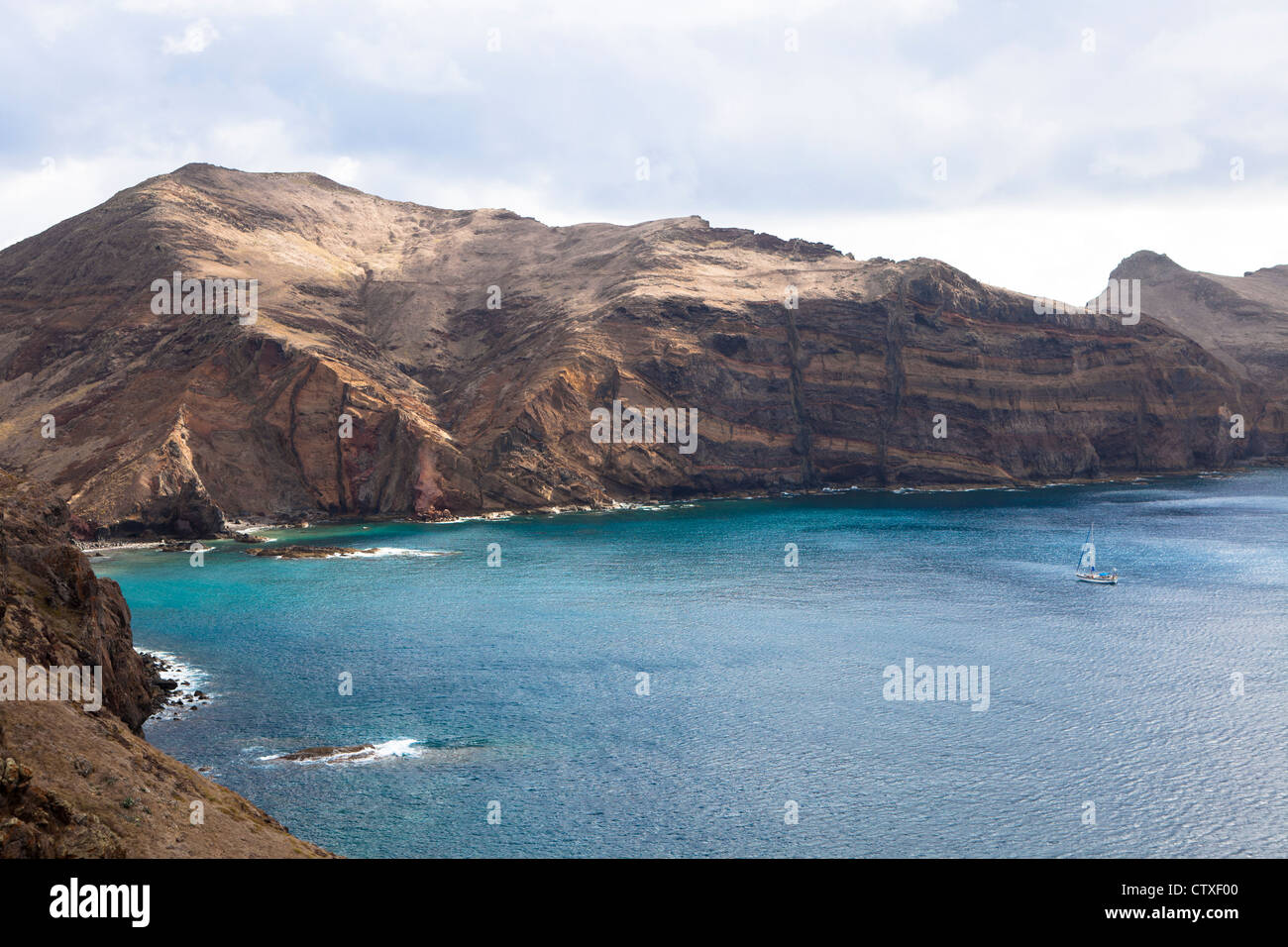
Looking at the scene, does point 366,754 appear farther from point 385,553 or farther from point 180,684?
point 385,553

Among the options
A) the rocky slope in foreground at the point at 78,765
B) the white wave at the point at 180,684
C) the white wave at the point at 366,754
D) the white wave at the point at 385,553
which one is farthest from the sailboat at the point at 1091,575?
the rocky slope in foreground at the point at 78,765

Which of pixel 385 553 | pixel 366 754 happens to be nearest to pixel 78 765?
pixel 366 754

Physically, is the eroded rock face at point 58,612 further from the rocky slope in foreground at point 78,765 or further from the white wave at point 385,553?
the white wave at point 385,553

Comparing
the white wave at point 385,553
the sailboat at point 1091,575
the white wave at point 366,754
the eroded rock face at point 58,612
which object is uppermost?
the eroded rock face at point 58,612
